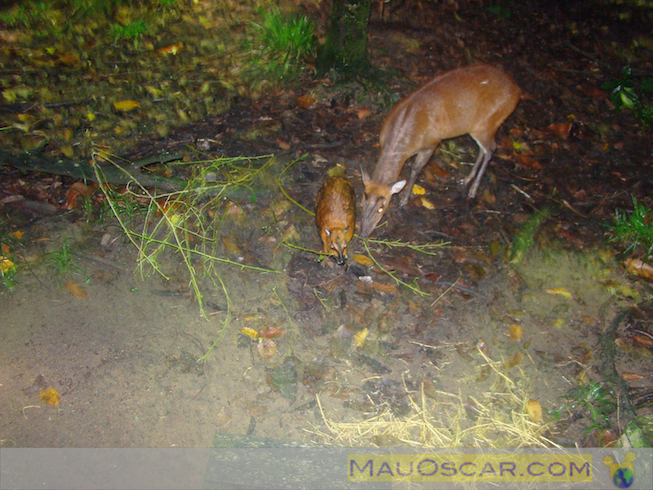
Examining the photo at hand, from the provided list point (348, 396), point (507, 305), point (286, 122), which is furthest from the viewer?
point (286, 122)

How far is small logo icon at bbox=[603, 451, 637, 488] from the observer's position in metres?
2.84

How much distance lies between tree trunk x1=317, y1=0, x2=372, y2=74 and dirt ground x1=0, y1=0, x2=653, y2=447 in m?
0.63

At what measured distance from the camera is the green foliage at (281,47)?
5379 mm

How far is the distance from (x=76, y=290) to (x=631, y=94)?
7420 mm

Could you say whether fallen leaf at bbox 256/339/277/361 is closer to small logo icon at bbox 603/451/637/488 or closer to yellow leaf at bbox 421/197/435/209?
yellow leaf at bbox 421/197/435/209

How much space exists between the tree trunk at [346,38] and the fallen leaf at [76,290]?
12.8ft

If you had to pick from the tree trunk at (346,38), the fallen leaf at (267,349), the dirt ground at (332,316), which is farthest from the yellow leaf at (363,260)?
the tree trunk at (346,38)

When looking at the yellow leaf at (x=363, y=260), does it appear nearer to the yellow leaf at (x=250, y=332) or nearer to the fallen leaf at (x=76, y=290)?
the yellow leaf at (x=250, y=332)

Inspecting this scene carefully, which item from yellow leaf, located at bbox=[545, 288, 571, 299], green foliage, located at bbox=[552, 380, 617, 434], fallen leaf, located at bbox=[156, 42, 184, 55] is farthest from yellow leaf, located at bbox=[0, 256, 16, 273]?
yellow leaf, located at bbox=[545, 288, 571, 299]

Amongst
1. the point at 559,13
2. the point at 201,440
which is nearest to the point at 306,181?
the point at 201,440

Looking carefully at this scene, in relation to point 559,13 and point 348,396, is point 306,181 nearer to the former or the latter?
point 348,396

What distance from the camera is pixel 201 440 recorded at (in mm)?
2812

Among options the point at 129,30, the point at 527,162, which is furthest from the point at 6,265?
the point at 527,162

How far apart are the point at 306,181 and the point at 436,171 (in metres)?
1.63
